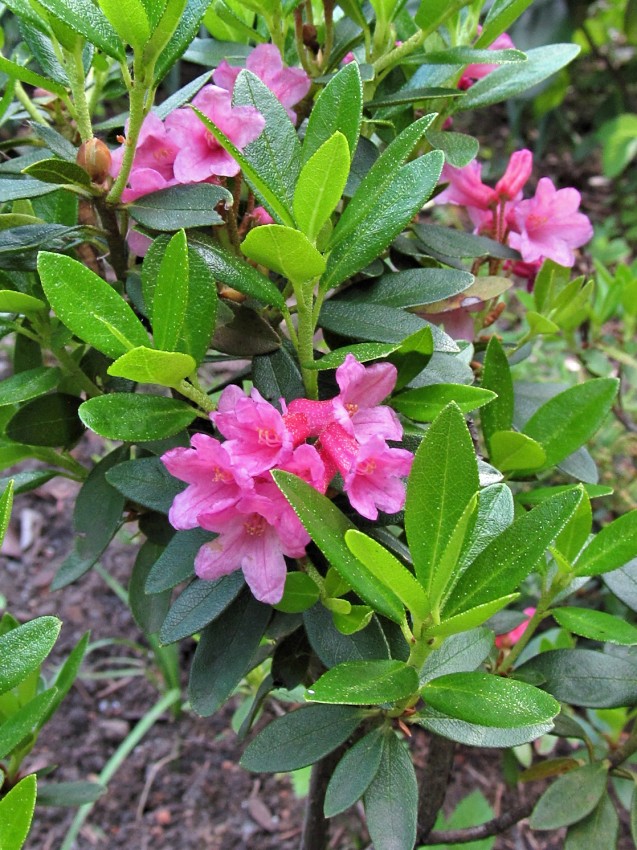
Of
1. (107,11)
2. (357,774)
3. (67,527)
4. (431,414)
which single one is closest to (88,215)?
(107,11)

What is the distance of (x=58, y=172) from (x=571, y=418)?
0.45 meters

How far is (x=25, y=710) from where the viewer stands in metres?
0.59

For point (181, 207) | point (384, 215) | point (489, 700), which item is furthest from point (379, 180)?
point (489, 700)

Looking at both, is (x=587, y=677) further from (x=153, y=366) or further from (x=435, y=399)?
(x=153, y=366)

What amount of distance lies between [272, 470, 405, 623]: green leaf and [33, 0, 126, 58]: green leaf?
298 mm

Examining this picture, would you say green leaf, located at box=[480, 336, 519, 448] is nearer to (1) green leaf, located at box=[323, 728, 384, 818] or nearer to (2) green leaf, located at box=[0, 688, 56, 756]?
(1) green leaf, located at box=[323, 728, 384, 818]

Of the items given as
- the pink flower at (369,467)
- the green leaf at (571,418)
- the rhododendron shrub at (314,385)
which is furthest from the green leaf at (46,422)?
the green leaf at (571,418)

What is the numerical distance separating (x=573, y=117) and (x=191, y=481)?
3.55 m

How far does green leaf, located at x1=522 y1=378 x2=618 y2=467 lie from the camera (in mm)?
696

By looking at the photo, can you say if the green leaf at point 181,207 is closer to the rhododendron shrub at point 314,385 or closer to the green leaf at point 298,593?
the rhododendron shrub at point 314,385

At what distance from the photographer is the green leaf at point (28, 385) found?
0.63 m

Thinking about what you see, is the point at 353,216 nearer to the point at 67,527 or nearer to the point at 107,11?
the point at 107,11

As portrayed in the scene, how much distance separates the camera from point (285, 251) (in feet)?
1.60

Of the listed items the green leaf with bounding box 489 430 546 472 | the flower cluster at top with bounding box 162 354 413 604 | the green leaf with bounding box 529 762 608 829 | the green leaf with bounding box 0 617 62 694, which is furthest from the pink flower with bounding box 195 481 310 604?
the green leaf with bounding box 529 762 608 829
